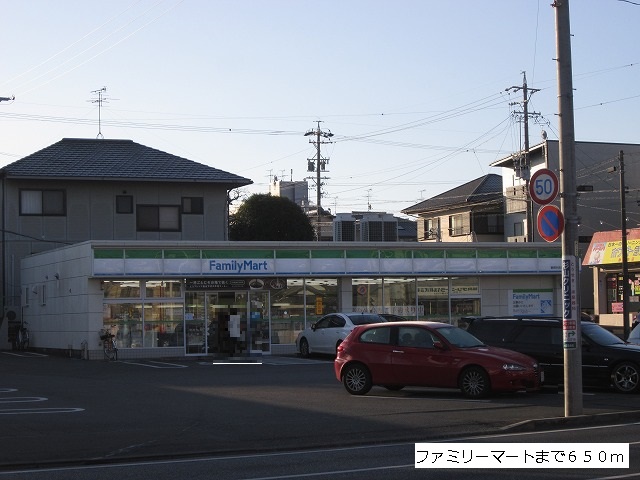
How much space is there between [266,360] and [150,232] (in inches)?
541

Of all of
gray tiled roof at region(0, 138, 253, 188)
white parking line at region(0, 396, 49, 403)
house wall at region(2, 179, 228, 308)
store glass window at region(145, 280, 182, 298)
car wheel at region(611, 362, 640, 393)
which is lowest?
white parking line at region(0, 396, 49, 403)

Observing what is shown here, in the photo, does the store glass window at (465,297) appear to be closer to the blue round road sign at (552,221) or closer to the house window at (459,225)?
the blue round road sign at (552,221)

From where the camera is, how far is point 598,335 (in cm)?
2038

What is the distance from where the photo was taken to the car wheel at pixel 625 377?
1938 cm

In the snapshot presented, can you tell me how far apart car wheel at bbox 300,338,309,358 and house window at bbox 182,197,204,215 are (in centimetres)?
1288

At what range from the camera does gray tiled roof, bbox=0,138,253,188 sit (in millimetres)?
43156

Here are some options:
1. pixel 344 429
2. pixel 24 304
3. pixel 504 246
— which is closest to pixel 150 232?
pixel 24 304

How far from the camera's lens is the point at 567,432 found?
1377 cm

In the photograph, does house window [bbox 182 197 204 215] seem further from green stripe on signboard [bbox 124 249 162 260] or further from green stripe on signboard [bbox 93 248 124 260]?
green stripe on signboard [bbox 93 248 124 260]

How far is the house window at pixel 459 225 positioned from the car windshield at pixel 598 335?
1892 inches

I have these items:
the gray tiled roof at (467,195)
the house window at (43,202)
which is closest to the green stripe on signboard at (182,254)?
the house window at (43,202)

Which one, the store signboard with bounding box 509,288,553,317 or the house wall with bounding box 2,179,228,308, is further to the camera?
the house wall with bounding box 2,179,228,308

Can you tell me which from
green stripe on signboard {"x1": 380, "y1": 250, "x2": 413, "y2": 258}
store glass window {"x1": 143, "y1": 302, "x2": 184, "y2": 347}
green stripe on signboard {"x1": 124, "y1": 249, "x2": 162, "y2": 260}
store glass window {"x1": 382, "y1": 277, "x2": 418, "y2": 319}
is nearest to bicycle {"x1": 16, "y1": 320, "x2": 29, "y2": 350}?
store glass window {"x1": 143, "y1": 302, "x2": 184, "y2": 347}

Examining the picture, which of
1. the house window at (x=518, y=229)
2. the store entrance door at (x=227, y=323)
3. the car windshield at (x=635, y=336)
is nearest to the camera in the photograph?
the car windshield at (x=635, y=336)
